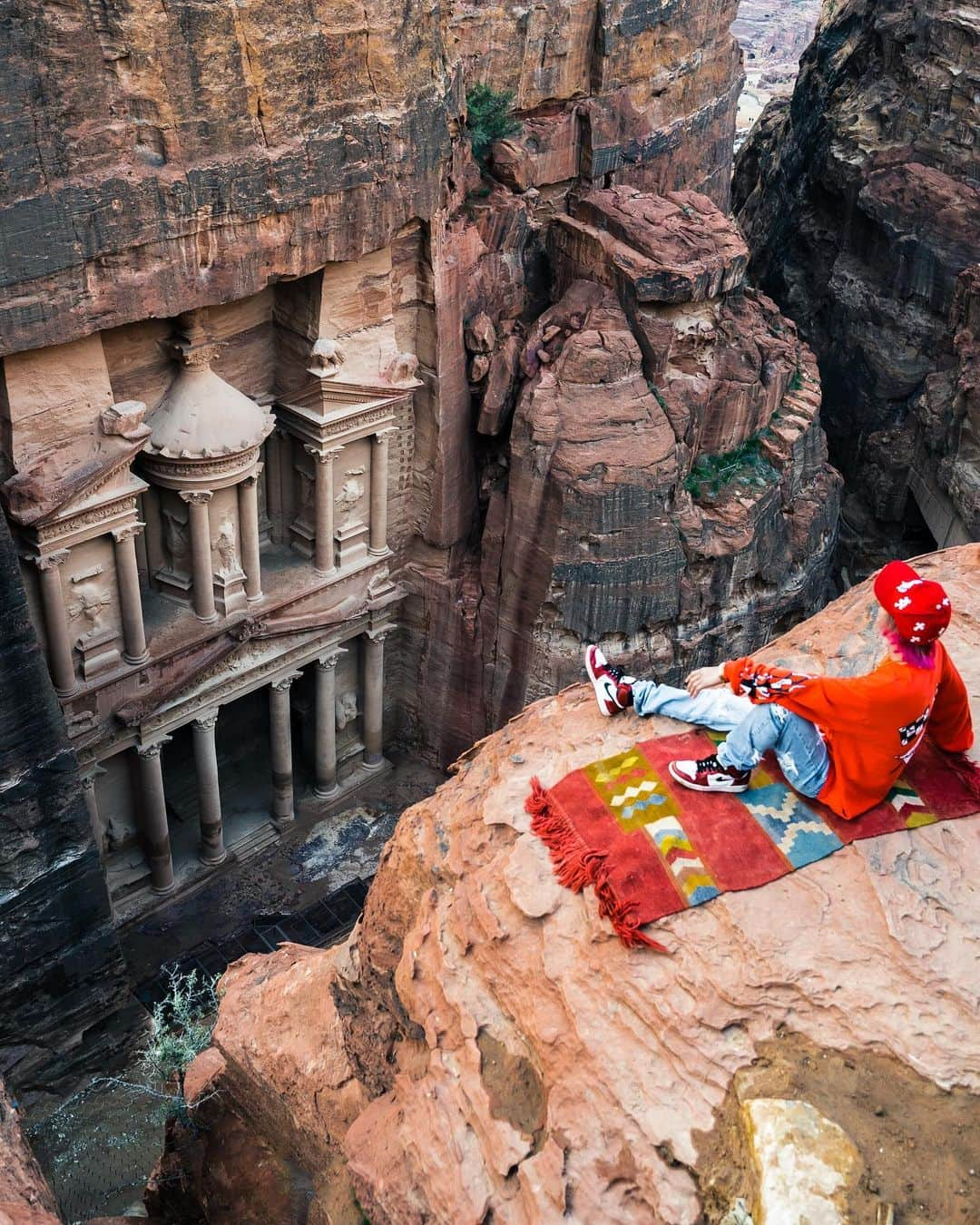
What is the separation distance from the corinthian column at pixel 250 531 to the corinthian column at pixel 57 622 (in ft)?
10.0

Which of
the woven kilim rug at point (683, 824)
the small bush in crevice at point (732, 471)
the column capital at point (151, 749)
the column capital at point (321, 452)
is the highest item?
the woven kilim rug at point (683, 824)

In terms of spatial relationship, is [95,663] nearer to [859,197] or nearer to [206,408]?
[206,408]

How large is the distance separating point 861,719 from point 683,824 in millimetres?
1424

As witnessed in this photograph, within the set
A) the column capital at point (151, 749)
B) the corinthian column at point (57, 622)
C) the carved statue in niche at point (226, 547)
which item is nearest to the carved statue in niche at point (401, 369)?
the carved statue in niche at point (226, 547)

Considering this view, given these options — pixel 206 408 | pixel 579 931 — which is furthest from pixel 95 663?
pixel 579 931

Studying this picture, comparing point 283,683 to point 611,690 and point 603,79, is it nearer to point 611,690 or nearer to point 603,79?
point 603,79

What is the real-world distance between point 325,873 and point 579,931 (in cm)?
1499

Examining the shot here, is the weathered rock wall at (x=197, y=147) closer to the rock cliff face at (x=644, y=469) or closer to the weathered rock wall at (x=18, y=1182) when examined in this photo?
the rock cliff face at (x=644, y=469)

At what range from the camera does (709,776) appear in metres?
8.55

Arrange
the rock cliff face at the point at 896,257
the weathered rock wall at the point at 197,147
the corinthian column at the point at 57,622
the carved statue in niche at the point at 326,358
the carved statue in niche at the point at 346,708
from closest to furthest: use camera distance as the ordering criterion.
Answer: the weathered rock wall at the point at 197,147, the corinthian column at the point at 57,622, the carved statue in niche at the point at 326,358, the carved statue in niche at the point at 346,708, the rock cliff face at the point at 896,257

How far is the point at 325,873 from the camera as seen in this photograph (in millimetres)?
22172

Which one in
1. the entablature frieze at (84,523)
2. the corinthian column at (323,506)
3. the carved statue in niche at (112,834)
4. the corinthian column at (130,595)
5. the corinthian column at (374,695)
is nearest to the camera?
the entablature frieze at (84,523)

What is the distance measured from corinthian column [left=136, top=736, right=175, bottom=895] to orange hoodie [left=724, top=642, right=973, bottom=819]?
12.8 m

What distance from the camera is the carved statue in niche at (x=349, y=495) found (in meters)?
21.0
